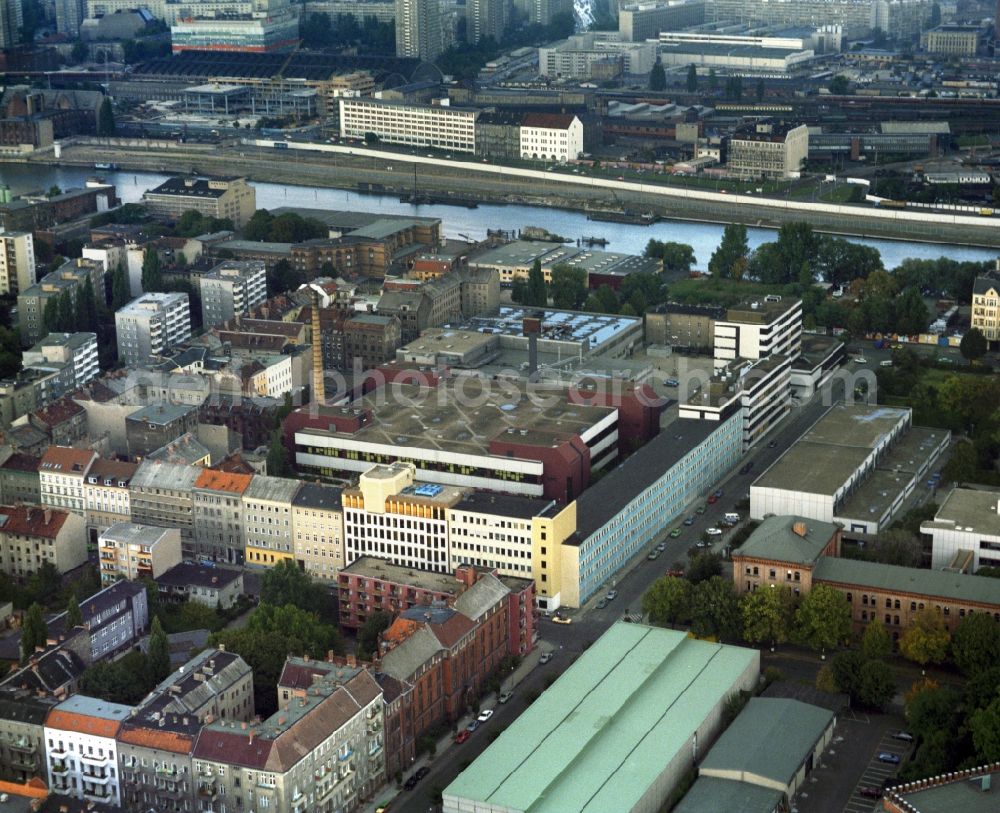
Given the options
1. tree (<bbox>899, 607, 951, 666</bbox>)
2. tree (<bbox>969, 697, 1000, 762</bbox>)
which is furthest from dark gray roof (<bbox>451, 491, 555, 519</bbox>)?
tree (<bbox>969, 697, 1000, 762</bbox>)

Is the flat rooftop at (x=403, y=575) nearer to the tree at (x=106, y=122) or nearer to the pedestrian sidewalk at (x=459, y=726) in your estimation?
the pedestrian sidewalk at (x=459, y=726)

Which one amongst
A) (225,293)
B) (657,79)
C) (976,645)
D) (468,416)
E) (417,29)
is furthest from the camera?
(417,29)

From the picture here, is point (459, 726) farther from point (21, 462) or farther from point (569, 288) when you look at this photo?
point (569, 288)

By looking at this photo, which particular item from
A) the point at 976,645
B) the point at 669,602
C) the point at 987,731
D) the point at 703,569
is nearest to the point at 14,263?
the point at 703,569

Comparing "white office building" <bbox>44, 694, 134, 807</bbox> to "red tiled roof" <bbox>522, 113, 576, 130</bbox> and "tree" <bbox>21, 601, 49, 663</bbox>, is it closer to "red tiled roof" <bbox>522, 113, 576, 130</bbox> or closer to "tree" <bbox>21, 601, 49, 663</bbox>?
"tree" <bbox>21, 601, 49, 663</bbox>

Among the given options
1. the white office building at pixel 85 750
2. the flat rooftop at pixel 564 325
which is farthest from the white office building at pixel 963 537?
the white office building at pixel 85 750
